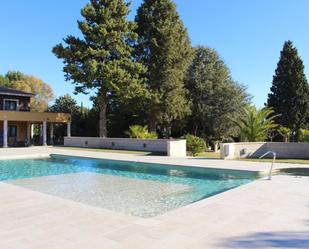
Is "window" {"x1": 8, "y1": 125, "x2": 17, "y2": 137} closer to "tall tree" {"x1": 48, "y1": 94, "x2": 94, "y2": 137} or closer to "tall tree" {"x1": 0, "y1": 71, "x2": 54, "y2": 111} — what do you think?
"tall tree" {"x1": 48, "y1": 94, "x2": 94, "y2": 137}

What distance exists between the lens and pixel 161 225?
18.1 ft

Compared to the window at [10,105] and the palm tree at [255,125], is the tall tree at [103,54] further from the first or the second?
the palm tree at [255,125]

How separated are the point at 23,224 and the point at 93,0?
26.0 metres

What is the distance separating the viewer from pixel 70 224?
5.55 m

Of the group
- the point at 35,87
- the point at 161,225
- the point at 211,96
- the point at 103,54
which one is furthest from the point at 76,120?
the point at 161,225

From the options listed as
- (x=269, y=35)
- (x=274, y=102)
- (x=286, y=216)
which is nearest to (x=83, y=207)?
(x=286, y=216)

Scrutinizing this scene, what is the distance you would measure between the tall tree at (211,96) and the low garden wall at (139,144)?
399 inches

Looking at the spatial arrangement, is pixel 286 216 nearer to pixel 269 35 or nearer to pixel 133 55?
pixel 269 35

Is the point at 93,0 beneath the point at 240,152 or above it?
above

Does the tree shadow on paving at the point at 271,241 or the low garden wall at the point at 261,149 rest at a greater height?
the low garden wall at the point at 261,149

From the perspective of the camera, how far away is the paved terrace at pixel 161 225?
471 centimetres

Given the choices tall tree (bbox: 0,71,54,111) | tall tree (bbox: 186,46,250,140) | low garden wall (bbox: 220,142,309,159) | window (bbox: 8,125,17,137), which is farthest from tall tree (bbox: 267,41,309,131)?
tall tree (bbox: 0,71,54,111)

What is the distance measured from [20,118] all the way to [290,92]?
26906 millimetres

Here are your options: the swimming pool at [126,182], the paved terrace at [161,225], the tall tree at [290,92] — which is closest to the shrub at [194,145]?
the swimming pool at [126,182]
